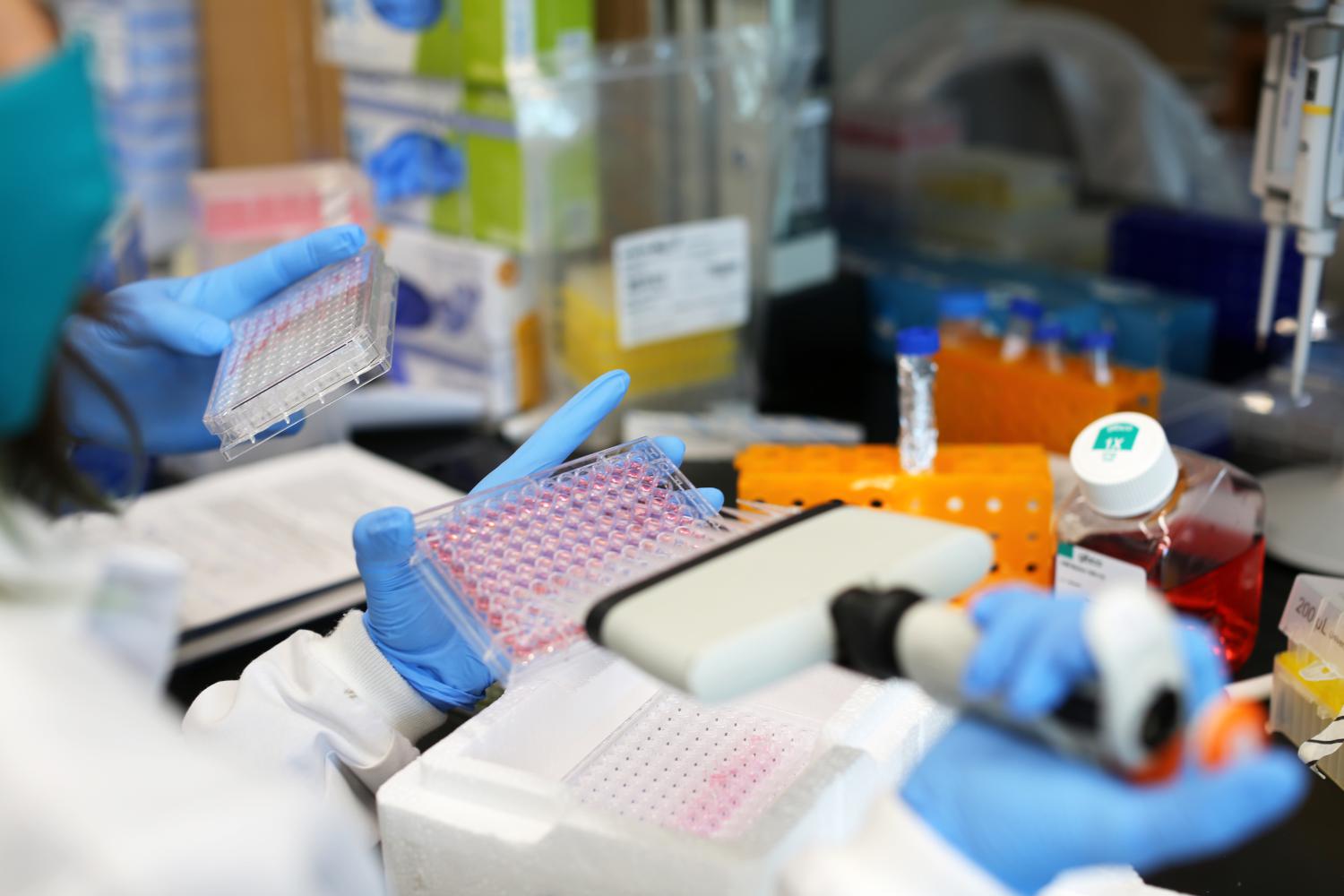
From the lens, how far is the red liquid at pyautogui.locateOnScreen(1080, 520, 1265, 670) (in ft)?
3.41

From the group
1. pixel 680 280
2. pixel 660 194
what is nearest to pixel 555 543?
pixel 680 280

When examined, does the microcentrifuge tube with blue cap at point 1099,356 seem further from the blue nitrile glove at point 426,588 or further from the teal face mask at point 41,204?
the teal face mask at point 41,204

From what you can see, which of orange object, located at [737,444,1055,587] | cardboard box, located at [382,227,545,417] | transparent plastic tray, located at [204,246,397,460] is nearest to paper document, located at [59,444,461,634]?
cardboard box, located at [382,227,545,417]

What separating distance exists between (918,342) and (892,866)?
26.1 inches

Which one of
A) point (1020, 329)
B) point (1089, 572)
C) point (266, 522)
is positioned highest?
point (1020, 329)

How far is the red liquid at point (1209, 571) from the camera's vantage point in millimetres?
1039

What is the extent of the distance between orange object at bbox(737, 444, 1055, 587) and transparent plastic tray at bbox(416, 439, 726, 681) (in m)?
0.26

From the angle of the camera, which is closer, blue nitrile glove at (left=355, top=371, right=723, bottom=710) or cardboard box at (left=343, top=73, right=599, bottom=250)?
blue nitrile glove at (left=355, top=371, right=723, bottom=710)

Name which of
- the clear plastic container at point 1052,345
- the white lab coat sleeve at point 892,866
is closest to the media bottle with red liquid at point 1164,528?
the clear plastic container at point 1052,345

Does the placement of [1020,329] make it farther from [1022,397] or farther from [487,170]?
[487,170]

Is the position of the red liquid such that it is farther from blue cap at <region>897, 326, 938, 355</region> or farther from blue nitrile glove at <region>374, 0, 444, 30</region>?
blue nitrile glove at <region>374, 0, 444, 30</region>

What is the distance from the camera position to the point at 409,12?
1663 millimetres

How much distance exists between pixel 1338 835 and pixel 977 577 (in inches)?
17.4

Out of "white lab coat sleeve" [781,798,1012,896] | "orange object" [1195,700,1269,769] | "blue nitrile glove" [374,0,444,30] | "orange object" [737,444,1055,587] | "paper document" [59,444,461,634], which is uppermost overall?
"blue nitrile glove" [374,0,444,30]
